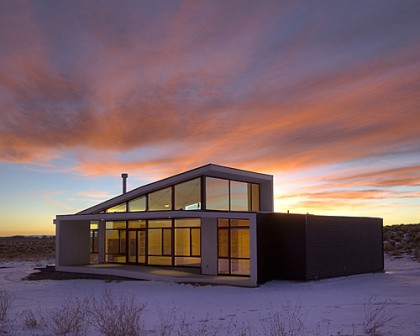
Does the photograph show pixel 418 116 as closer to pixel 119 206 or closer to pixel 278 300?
pixel 278 300

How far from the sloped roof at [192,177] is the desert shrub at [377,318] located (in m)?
9.12

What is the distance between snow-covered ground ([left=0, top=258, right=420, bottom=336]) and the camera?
10562 millimetres

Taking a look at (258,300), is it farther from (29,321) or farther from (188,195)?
(188,195)

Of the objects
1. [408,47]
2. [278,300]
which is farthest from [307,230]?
[408,47]

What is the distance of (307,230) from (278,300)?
17.7ft

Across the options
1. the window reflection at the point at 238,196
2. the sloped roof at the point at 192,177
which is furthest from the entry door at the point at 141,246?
the window reflection at the point at 238,196

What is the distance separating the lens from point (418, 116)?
1828cm

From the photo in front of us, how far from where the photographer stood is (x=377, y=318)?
1050 cm

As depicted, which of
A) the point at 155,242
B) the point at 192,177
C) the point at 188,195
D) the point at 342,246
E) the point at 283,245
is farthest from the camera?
the point at 155,242

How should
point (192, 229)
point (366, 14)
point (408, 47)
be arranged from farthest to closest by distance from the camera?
point (192, 229)
point (408, 47)
point (366, 14)

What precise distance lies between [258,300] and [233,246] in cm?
570

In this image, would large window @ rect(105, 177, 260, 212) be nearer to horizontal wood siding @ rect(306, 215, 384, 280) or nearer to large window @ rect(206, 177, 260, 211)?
large window @ rect(206, 177, 260, 211)

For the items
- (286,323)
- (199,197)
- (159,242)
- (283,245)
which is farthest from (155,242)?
(286,323)

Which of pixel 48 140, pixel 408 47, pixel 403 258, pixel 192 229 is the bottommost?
pixel 403 258
